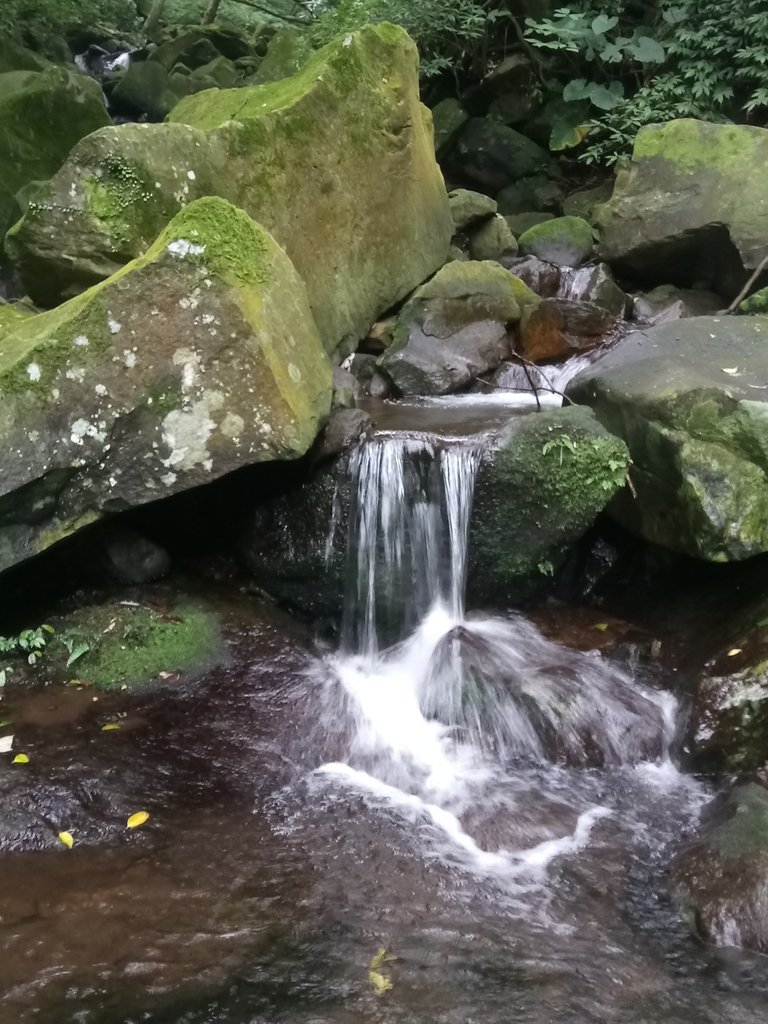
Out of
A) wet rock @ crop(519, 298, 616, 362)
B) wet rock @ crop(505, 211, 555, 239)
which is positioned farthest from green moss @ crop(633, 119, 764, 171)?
wet rock @ crop(519, 298, 616, 362)

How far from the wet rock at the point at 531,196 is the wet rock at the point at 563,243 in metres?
1.92

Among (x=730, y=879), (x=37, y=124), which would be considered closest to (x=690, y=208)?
(x=37, y=124)

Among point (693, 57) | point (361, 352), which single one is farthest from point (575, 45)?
point (361, 352)

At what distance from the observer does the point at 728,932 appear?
341 centimetres

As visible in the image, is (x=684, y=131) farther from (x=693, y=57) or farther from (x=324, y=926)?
(x=324, y=926)

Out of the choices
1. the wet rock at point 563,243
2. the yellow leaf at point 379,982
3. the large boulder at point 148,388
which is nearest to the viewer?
the yellow leaf at point 379,982

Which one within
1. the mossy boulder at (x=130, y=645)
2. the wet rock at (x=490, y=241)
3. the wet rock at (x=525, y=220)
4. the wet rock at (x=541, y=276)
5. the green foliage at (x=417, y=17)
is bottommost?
the mossy boulder at (x=130, y=645)

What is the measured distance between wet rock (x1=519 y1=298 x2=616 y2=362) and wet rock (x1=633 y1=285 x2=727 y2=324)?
104 centimetres

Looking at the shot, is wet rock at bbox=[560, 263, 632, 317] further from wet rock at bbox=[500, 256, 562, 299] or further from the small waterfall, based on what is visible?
the small waterfall

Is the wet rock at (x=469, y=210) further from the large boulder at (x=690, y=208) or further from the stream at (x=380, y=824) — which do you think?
the stream at (x=380, y=824)

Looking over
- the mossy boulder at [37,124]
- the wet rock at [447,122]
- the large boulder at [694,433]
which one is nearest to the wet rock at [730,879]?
the large boulder at [694,433]

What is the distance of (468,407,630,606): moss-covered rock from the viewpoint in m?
5.38

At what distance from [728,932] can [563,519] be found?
2696 mm

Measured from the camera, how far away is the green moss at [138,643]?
511 cm
